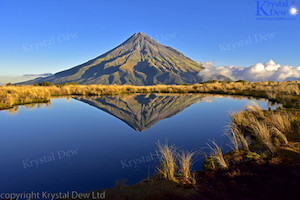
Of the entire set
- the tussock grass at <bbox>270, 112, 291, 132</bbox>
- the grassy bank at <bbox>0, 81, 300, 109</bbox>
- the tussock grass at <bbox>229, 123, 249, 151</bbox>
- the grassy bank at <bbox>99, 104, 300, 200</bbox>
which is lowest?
the grassy bank at <bbox>99, 104, 300, 200</bbox>

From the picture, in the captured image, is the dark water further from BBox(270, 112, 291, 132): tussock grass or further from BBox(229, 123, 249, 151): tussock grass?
BBox(270, 112, 291, 132): tussock grass

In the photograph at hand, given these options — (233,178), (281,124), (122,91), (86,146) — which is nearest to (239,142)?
(281,124)

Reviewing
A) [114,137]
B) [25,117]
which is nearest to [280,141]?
[114,137]

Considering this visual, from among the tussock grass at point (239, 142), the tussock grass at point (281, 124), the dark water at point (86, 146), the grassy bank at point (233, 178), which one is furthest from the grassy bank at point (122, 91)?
the grassy bank at point (233, 178)

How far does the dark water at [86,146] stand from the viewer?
518 cm

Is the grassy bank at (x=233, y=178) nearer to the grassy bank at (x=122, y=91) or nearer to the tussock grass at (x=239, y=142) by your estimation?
the tussock grass at (x=239, y=142)

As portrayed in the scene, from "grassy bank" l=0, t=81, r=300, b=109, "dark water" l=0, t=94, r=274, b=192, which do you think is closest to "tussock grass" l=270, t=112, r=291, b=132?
"dark water" l=0, t=94, r=274, b=192

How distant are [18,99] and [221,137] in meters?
21.9

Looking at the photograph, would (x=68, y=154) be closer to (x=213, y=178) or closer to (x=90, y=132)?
(x=90, y=132)

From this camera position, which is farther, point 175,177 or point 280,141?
point 280,141

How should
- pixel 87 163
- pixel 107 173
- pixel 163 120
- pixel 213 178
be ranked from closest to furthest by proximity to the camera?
pixel 213 178 → pixel 107 173 → pixel 87 163 → pixel 163 120

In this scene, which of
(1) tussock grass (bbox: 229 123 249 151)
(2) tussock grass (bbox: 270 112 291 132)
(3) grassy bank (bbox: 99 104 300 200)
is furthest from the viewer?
(2) tussock grass (bbox: 270 112 291 132)

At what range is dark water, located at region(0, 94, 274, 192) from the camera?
5.18 metres

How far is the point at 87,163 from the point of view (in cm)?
611
